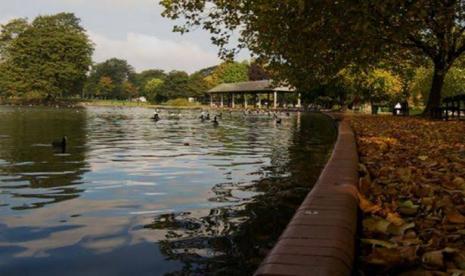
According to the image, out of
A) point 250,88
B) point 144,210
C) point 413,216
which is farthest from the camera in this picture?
point 250,88

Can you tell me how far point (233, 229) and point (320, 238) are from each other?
10.1 feet

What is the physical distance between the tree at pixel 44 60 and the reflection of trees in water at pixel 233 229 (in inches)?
3832

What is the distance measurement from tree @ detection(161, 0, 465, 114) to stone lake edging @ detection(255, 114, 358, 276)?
14.6 feet

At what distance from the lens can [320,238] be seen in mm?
3355

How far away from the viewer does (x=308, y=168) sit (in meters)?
12.4

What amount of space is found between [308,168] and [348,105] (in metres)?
55.1

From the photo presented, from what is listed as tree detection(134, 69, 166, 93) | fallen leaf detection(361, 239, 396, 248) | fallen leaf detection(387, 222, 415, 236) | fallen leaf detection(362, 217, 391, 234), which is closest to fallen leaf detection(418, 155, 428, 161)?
fallen leaf detection(362, 217, 391, 234)

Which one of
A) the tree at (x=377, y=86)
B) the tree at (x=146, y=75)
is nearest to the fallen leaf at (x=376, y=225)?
the tree at (x=377, y=86)

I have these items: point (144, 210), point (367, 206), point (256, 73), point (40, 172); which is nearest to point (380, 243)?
point (367, 206)

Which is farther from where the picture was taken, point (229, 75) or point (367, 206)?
point (229, 75)

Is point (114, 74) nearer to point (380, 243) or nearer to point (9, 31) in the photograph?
point (9, 31)

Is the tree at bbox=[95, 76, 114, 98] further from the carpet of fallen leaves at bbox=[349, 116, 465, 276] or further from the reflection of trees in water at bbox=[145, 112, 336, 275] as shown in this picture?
the carpet of fallen leaves at bbox=[349, 116, 465, 276]

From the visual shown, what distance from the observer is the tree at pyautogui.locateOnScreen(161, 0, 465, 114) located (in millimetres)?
10195

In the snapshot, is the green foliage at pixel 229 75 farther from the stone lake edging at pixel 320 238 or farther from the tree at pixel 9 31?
the stone lake edging at pixel 320 238
